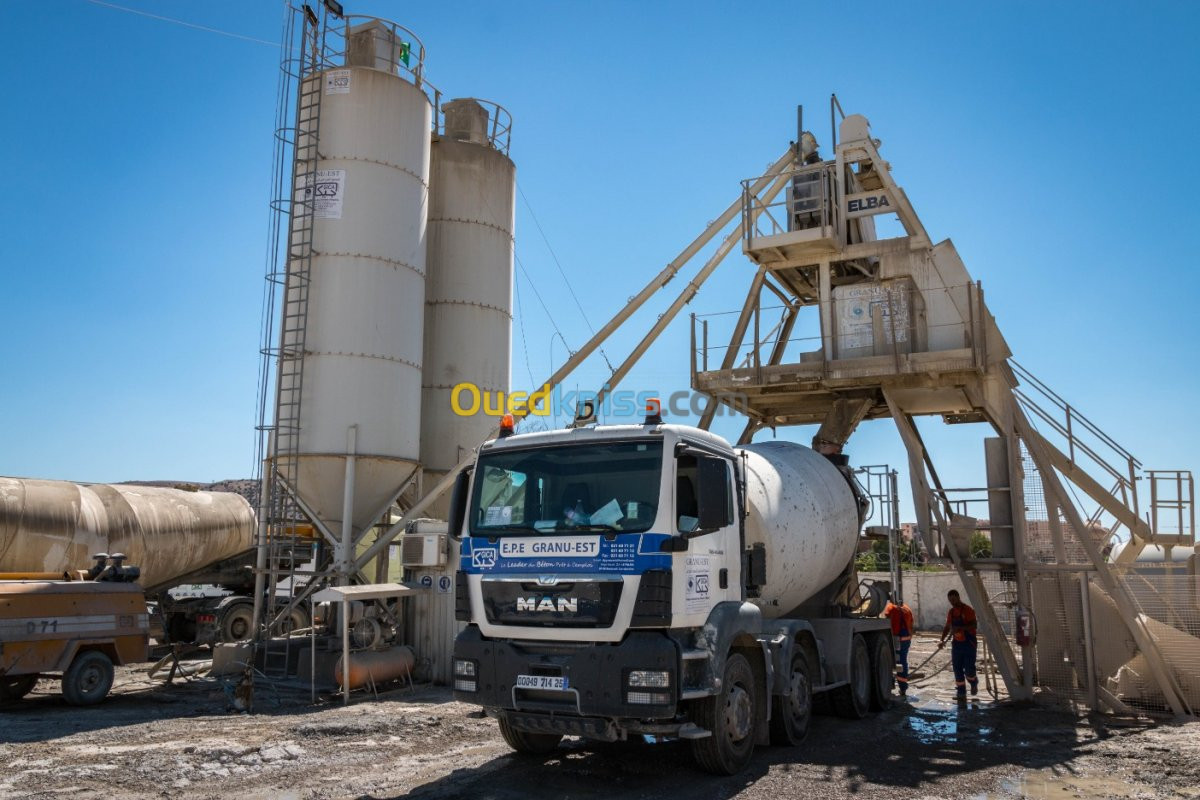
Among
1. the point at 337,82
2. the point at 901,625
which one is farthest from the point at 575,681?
the point at 337,82

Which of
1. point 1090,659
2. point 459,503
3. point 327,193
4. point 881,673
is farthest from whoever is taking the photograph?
point 327,193

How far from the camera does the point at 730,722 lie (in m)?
8.72

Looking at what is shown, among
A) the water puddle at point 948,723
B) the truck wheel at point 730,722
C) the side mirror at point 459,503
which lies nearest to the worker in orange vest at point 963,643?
the water puddle at point 948,723

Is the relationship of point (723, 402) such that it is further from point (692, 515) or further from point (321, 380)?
point (692, 515)

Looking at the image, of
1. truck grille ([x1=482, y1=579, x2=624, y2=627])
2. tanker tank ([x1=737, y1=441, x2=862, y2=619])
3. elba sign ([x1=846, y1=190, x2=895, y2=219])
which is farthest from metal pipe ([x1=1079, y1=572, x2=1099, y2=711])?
truck grille ([x1=482, y1=579, x2=624, y2=627])

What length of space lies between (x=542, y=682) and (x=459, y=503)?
207cm

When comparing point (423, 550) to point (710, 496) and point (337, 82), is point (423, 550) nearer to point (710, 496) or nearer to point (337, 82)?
point (710, 496)

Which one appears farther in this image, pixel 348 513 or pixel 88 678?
pixel 348 513

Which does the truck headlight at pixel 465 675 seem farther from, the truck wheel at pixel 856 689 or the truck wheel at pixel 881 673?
the truck wheel at pixel 881 673

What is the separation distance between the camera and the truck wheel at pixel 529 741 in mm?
9469

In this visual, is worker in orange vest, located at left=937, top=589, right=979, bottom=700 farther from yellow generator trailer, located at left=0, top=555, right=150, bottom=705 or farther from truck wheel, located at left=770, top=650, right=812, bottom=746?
yellow generator trailer, located at left=0, top=555, right=150, bottom=705

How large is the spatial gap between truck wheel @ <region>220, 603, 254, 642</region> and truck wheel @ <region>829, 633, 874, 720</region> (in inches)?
509

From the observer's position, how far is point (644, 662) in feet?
25.5

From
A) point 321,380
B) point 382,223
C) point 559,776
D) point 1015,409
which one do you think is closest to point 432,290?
point 382,223
